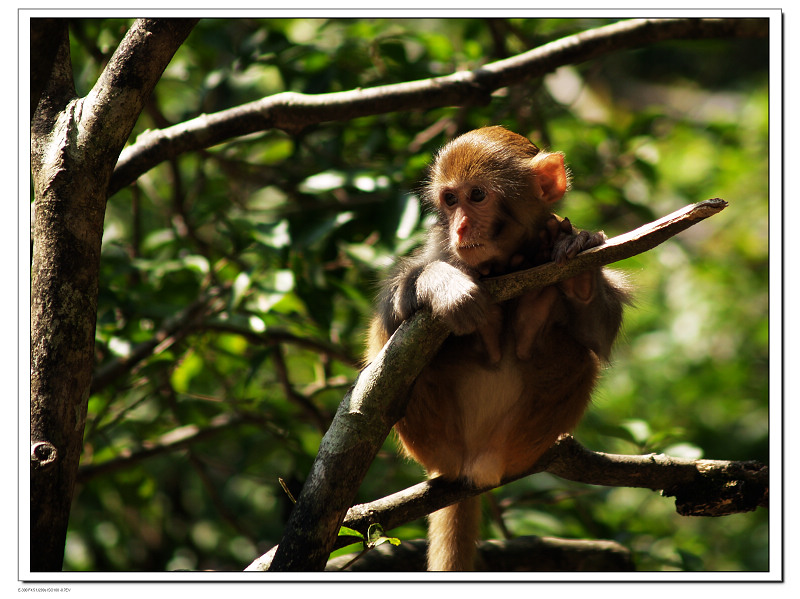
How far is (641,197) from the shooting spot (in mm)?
6855

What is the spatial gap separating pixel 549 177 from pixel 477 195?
34 centimetres

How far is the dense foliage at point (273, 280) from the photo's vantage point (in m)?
4.02

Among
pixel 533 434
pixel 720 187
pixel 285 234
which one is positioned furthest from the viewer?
pixel 720 187

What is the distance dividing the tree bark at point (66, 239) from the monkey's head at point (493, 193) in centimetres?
116

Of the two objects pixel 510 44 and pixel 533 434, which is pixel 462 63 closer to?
pixel 510 44

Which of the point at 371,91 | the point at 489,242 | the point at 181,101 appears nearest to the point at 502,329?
the point at 489,242

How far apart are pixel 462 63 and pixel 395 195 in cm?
106

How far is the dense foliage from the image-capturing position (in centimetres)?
402

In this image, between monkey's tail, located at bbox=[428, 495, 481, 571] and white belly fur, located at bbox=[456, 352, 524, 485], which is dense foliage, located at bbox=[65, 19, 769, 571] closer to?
monkey's tail, located at bbox=[428, 495, 481, 571]

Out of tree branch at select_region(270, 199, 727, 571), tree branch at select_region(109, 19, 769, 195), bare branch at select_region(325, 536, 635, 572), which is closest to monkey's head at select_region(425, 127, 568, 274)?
tree branch at select_region(109, 19, 769, 195)

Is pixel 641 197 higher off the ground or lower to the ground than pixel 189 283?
higher

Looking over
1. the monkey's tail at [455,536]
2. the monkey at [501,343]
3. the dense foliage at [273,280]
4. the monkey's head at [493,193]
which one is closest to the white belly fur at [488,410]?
the monkey at [501,343]

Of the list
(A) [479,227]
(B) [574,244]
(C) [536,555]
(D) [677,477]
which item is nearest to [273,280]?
(A) [479,227]

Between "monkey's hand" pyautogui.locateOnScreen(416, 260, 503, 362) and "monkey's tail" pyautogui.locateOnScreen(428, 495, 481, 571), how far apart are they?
41.3 inches
